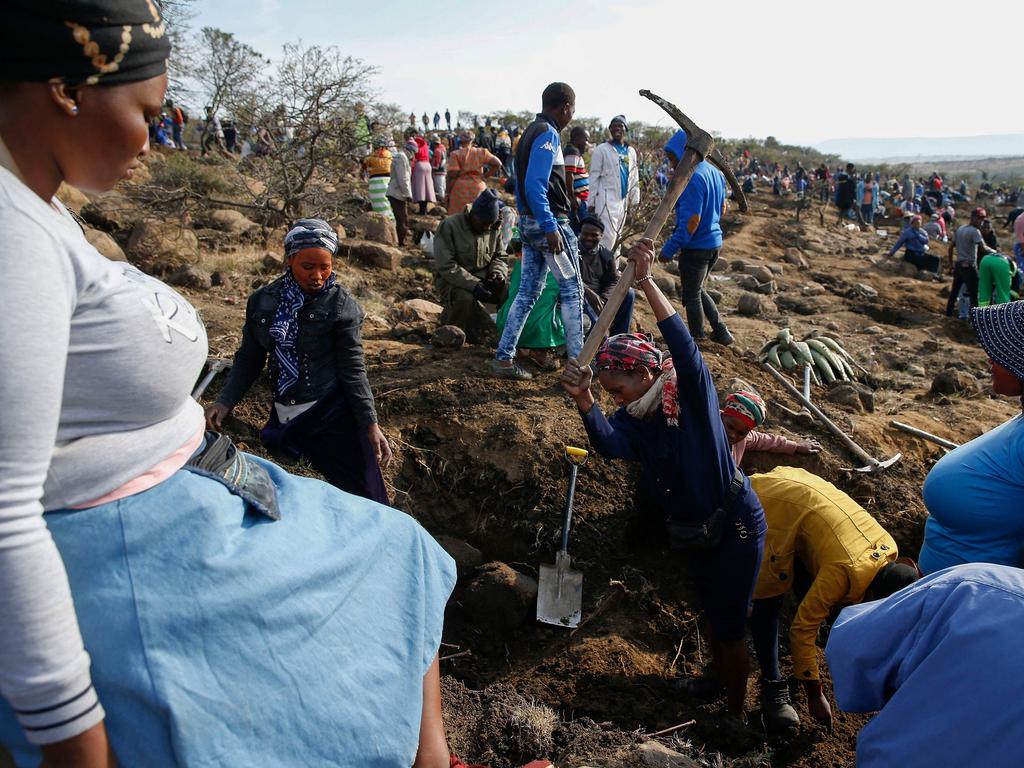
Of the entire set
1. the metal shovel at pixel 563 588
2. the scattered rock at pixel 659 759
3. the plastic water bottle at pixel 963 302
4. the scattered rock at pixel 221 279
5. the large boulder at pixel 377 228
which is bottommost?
the metal shovel at pixel 563 588

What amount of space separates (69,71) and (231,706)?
0.81 metres

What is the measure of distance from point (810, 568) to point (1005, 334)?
1493 millimetres

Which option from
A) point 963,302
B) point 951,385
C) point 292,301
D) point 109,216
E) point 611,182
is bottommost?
point 951,385

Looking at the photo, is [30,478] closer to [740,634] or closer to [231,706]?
[231,706]

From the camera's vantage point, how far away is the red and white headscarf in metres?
2.83

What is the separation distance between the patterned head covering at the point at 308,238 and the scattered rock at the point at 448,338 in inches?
122

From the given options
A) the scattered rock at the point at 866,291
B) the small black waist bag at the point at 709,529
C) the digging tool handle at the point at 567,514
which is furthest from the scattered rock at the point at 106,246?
the scattered rock at the point at 866,291

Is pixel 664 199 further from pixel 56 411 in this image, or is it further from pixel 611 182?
pixel 611 182

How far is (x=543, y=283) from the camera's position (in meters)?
5.24

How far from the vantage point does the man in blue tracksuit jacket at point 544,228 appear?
4.81 metres

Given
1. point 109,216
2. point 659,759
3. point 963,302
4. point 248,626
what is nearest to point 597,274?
point 659,759

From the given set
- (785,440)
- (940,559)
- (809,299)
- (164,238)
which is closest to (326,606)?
(940,559)

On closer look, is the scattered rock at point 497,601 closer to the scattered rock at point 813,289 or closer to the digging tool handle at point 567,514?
the digging tool handle at point 567,514

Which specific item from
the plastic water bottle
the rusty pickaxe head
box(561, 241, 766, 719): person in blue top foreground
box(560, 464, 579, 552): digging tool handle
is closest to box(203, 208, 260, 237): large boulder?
box(560, 464, 579, 552): digging tool handle
